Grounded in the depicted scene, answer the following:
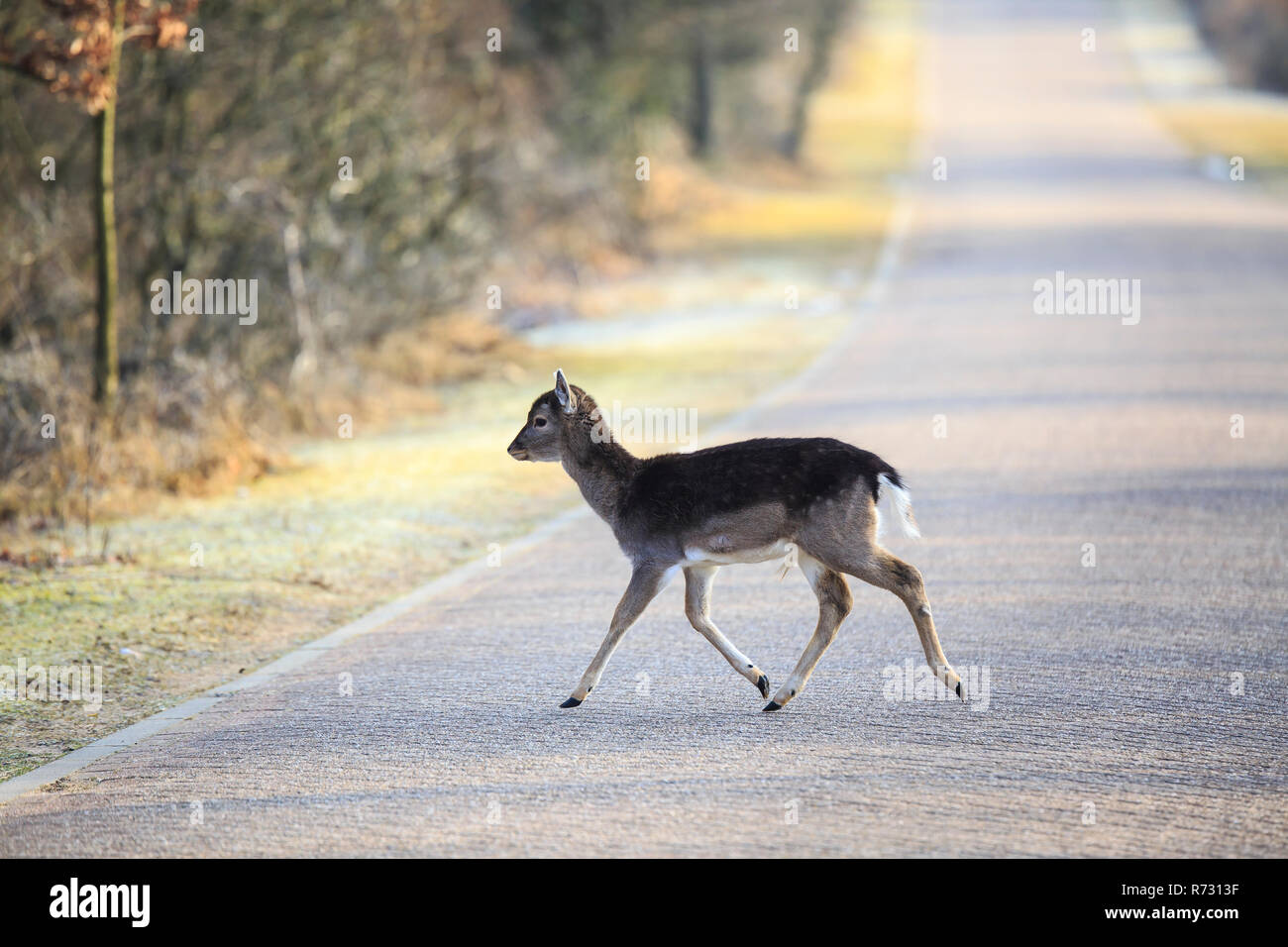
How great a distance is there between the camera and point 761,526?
710 cm

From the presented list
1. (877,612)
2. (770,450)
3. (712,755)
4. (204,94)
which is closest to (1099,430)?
(877,612)

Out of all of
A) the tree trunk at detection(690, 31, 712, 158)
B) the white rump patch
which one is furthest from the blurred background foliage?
the tree trunk at detection(690, 31, 712, 158)

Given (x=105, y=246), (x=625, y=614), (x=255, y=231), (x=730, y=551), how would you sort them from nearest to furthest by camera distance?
(x=730, y=551) → (x=625, y=614) → (x=105, y=246) → (x=255, y=231)

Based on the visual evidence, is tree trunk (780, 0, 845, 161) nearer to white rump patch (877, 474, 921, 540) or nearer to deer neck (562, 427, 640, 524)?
deer neck (562, 427, 640, 524)

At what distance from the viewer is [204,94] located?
17844 mm

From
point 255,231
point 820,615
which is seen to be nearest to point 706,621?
point 820,615

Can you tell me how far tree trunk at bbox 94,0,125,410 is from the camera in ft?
40.9

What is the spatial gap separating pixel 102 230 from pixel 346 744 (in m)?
7.44

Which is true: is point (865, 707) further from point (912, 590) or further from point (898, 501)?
point (898, 501)

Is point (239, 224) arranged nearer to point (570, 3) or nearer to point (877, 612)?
point (877, 612)

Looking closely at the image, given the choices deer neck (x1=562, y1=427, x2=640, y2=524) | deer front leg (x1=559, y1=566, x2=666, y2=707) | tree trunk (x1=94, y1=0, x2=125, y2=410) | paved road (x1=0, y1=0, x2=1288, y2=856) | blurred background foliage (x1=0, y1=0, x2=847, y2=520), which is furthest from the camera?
blurred background foliage (x1=0, y1=0, x2=847, y2=520)

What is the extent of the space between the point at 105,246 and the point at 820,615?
26.6 ft

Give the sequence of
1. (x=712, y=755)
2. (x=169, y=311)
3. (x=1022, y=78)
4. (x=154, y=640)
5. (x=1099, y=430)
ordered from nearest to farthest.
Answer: (x=712, y=755) < (x=154, y=640) < (x=1099, y=430) < (x=169, y=311) < (x=1022, y=78)

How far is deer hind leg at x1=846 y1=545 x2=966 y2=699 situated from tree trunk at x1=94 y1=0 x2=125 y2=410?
7.94m
